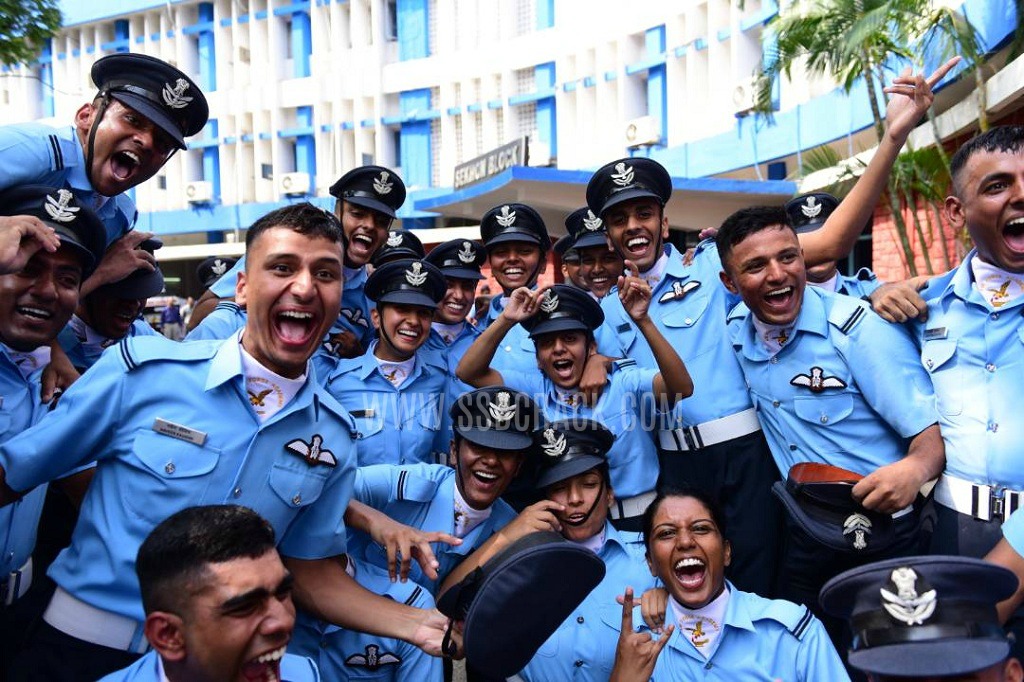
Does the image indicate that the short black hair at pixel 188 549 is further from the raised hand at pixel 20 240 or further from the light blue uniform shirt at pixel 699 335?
the light blue uniform shirt at pixel 699 335

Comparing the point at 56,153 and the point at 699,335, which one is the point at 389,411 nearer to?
the point at 699,335

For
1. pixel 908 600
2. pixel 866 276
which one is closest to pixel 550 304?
pixel 866 276

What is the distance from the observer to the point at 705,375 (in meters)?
4.02

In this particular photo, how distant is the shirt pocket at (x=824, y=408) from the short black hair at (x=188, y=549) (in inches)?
82.3

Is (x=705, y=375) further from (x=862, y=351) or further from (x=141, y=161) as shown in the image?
(x=141, y=161)

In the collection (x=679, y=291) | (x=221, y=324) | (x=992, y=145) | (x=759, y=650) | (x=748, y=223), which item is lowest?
(x=759, y=650)

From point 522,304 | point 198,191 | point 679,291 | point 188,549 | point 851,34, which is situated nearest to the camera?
point 188,549

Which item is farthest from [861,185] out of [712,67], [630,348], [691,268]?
[712,67]

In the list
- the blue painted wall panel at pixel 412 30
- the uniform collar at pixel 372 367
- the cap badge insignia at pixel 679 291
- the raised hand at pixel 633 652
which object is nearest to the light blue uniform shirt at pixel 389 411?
the uniform collar at pixel 372 367

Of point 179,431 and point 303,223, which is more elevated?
point 303,223

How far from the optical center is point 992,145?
278 centimetres

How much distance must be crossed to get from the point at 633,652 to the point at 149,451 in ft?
5.65

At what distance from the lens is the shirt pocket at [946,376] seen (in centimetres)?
288

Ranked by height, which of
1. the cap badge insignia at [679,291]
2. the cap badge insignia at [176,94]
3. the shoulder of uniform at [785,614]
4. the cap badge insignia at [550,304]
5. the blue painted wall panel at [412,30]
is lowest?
the shoulder of uniform at [785,614]
